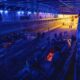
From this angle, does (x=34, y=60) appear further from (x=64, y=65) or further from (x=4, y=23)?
(x=4, y=23)

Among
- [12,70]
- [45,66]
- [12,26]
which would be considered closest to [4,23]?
[12,26]

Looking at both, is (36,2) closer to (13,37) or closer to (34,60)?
(13,37)

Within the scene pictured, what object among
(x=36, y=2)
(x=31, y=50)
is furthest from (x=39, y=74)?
(x=36, y=2)

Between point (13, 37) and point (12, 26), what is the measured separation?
2.31 feet

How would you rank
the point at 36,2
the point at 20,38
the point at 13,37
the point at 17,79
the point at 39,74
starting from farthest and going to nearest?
the point at 36,2
the point at 20,38
the point at 13,37
the point at 39,74
the point at 17,79

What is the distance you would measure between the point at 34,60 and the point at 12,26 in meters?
0.83

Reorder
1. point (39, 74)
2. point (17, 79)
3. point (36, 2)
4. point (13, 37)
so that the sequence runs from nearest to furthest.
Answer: point (17, 79), point (39, 74), point (13, 37), point (36, 2)

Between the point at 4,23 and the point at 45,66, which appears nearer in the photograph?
the point at 4,23

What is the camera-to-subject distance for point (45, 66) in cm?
507

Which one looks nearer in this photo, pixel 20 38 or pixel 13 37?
pixel 13 37

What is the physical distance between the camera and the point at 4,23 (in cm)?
467

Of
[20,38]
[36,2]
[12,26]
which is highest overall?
[36,2]

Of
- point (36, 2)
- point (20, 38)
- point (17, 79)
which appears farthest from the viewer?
point (36, 2)

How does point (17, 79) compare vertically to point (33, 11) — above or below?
below
